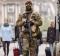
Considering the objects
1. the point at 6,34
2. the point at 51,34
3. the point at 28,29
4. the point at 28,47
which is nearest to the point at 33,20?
the point at 28,29

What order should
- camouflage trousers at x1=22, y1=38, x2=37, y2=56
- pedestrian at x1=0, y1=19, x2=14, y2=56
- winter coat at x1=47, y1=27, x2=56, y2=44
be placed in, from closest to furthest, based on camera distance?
1. camouflage trousers at x1=22, y1=38, x2=37, y2=56
2. pedestrian at x1=0, y1=19, x2=14, y2=56
3. winter coat at x1=47, y1=27, x2=56, y2=44

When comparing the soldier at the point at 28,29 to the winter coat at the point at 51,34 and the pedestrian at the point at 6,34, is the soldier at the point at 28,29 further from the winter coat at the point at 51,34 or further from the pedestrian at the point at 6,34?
the winter coat at the point at 51,34

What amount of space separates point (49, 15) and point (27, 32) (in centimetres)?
1665

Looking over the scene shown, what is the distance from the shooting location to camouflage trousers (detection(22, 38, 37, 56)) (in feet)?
26.9

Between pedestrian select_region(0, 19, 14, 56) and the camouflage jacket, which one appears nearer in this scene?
the camouflage jacket

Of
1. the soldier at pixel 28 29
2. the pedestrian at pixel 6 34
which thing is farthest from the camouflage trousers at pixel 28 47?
the pedestrian at pixel 6 34

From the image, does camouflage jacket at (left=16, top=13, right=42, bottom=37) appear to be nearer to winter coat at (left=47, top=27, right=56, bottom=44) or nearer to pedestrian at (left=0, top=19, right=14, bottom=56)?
pedestrian at (left=0, top=19, right=14, bottom=56)

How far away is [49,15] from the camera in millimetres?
24766

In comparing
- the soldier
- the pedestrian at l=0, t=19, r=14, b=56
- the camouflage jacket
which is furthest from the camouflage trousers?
the pedestrian at l=0, t=19, r=14, b=56

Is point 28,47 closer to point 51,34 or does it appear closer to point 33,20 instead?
point 33,20

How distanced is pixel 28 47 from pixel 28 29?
413 millimetres

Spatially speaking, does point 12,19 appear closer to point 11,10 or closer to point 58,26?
point 11,10

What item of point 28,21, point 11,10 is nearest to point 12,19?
point 11,10

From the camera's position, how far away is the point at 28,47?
8.20 m
